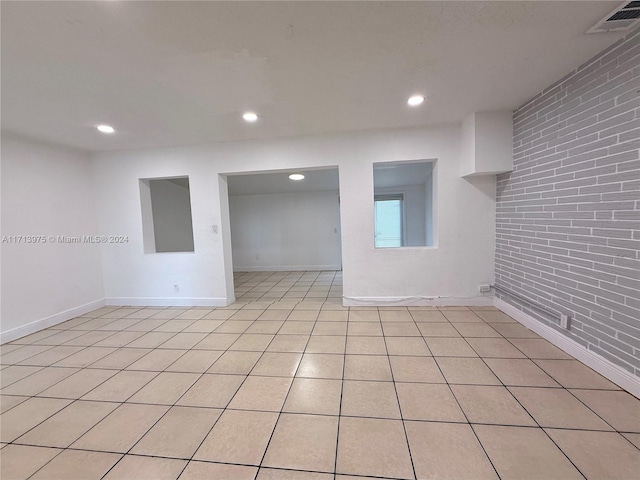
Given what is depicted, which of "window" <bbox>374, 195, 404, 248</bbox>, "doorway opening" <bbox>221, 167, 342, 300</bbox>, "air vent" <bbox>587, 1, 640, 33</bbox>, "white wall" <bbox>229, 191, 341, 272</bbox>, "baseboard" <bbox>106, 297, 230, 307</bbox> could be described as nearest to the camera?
"air vent" <bbox>587, 1, 640, 33</bbox>

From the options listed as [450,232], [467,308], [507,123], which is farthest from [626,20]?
[467,308]

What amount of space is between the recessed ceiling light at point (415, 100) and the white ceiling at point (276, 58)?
0.08m

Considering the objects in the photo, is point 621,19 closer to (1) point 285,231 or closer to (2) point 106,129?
(2) point 106,129

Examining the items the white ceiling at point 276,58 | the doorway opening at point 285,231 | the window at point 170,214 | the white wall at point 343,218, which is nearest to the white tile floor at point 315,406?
the white wall at point 343,218

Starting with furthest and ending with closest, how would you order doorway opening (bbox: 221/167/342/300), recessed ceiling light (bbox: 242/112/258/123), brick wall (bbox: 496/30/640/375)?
1. doorway opening (bbox: 221/167/342/300)
2. recessed ceiling light (bbox: 242/112/258/123)
3. brick wall (bbox: 496/30/640/375)

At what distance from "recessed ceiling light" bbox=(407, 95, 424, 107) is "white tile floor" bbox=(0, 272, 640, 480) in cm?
228

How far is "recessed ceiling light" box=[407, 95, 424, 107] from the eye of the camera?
7.76 feet

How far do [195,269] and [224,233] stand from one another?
2.22 ft

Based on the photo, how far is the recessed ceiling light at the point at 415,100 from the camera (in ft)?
7.76

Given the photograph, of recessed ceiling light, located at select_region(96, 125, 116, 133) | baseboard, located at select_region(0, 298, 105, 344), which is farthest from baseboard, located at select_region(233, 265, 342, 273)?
recessed ceiling light, located at select_region(96, 125, 116, 133)

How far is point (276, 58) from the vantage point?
5.69ft

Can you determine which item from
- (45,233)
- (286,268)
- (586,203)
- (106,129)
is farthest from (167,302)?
(586,203)

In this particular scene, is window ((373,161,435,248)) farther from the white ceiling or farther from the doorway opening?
the white ceiling

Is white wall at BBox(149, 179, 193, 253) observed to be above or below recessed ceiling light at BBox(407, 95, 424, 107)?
below
